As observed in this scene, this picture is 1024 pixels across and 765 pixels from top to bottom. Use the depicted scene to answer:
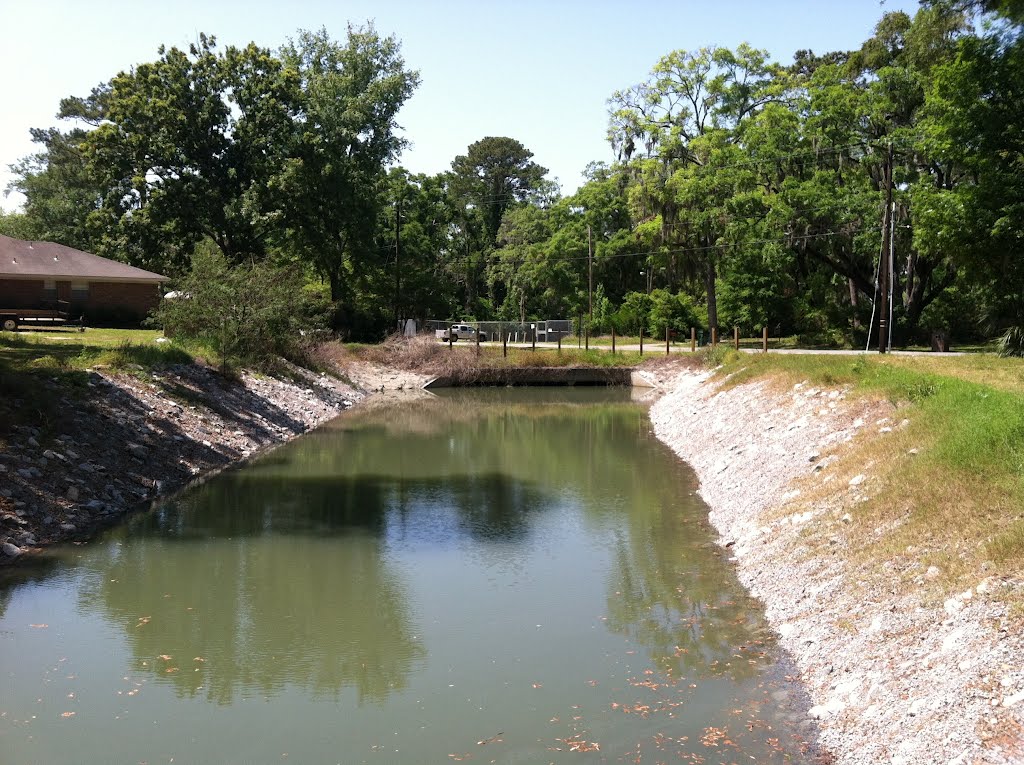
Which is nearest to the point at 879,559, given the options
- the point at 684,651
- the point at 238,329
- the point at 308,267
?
the point at 684,651

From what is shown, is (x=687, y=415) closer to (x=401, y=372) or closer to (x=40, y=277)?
(x=401, y=372)

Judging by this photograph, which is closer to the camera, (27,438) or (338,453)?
(27,438)

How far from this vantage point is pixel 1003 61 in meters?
25.6

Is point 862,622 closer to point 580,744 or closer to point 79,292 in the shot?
point 580,744

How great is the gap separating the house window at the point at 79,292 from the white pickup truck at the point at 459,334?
2016cm

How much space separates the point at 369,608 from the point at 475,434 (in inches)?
843

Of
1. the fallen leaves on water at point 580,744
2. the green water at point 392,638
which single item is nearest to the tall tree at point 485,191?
the green water at point 392,638

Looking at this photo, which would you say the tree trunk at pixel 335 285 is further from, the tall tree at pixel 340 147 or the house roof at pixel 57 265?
the house roof at pixel 57 265

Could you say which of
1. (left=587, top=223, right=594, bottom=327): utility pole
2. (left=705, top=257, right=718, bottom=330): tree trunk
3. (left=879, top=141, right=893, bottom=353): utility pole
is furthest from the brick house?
(left=879, top=141, right=893, bottom=353): utility pole

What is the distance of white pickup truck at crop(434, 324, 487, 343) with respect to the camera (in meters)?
60.7

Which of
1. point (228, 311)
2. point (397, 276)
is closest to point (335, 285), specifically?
point (397, 276)

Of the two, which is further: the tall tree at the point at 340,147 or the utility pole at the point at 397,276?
the utility pole at the point at 397,276

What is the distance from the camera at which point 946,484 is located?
11500 mm

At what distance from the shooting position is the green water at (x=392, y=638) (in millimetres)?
8867
